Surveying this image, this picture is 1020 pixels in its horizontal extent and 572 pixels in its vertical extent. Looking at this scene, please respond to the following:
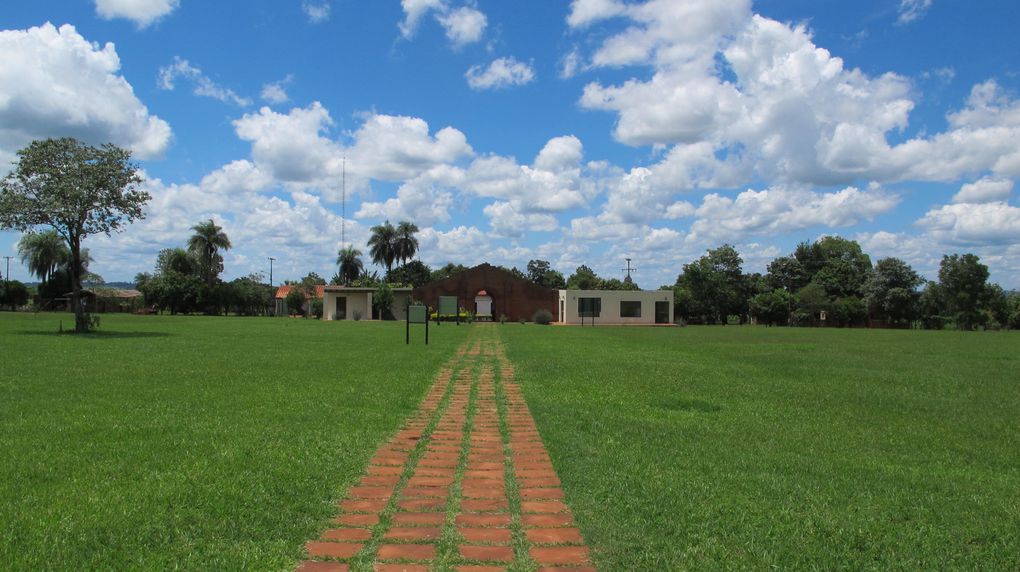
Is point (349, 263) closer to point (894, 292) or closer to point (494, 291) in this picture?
point (494, 291)

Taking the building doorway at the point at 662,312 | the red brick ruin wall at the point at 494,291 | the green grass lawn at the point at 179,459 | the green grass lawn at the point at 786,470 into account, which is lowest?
the green grass lawn at the point at 786,470

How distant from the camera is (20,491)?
478cm

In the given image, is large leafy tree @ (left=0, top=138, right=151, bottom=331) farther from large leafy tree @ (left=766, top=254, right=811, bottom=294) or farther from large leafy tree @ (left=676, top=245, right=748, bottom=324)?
large leafy tree @ (left=766, top=254, right=811, bottom=294)

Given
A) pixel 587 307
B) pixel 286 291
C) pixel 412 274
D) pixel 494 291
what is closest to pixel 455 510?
pixel 587 307

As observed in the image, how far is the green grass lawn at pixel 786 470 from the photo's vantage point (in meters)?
4.13

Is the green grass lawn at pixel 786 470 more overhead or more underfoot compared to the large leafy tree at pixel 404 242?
more underfoot

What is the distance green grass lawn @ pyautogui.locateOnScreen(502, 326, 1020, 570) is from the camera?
413cm

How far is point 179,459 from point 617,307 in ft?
201

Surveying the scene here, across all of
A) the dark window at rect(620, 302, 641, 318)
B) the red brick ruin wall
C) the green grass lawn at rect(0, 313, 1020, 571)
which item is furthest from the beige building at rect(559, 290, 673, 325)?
the green grass lawn at rect(0, 313, 1020, 571)

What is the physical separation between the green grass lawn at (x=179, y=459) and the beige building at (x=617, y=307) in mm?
51988

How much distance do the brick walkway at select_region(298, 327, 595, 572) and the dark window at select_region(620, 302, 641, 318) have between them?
58.6 m

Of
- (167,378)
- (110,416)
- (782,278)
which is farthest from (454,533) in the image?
(782,278)

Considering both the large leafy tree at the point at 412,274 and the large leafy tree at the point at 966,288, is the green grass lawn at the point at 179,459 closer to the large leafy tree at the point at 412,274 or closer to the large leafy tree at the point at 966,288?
the large leafy tree at the point at 966,288

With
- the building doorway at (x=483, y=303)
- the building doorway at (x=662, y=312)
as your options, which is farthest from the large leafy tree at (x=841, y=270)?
the building doorway at (x=483, y=303)
